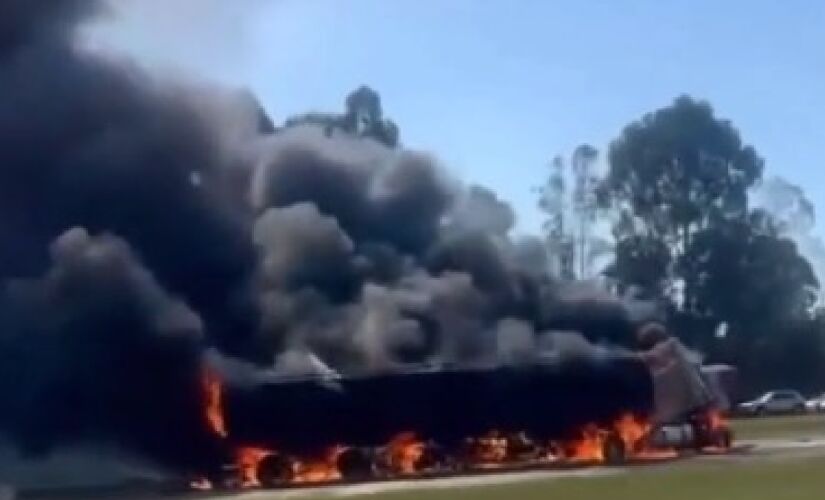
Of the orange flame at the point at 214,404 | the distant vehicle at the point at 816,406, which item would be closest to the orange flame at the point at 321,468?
the orange flame at the point at 214,404

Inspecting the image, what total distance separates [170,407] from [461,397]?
925 centimetres

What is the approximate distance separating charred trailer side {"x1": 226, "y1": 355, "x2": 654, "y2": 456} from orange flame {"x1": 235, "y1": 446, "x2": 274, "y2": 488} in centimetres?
33

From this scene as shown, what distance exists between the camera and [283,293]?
65.8 m

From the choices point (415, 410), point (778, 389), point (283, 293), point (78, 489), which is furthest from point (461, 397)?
point (778, 389)

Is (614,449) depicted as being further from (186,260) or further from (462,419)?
(186,260)

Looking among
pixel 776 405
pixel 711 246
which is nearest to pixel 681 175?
pixel 711 246

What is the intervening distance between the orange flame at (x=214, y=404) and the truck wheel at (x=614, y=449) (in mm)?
11975

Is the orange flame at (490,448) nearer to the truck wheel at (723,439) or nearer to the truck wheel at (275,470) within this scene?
the truck wheel at (275,470)

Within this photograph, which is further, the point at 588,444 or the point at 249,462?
the point at 588,444

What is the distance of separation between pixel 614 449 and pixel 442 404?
568 centimetres

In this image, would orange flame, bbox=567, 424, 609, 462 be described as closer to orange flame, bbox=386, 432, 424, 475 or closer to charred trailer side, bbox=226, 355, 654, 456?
charred trailer side, bbox=226, 355, 654, 456

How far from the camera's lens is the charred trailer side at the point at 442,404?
5928 centimetres

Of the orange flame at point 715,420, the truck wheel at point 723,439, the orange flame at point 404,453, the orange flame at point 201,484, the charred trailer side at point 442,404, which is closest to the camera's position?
the orange flame at point 201,484

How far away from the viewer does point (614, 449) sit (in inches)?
2453
